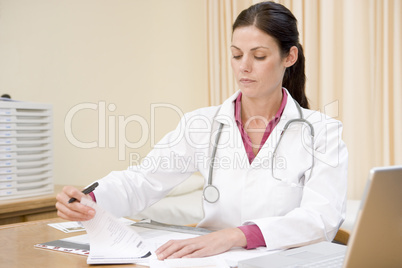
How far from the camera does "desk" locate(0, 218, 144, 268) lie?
3.28 ft

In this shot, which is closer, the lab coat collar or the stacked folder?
the lab coat collar

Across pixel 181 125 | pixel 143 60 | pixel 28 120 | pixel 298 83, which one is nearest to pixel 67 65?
pixel 143 60

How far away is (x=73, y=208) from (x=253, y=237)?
466 millimetres

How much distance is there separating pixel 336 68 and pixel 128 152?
4.50 ft

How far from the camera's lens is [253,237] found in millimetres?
1133

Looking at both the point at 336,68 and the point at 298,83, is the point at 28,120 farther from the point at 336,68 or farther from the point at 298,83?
the point at 336,68

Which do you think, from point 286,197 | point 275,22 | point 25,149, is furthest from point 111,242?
point 25,149

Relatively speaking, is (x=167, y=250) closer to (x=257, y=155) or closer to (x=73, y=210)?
(x=73, y=210)

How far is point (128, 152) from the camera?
294 cm

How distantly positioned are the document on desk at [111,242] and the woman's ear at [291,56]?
0.77 metres

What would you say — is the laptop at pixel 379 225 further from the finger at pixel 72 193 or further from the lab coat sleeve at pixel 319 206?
the finger at pixel 72 193

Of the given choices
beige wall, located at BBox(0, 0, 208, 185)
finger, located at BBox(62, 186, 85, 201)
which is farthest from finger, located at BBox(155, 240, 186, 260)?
beige wall, located at BBox(0, 0, 208, 185)

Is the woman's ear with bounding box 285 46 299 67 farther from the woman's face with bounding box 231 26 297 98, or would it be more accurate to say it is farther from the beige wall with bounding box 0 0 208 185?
the beige wall with bounding box 0 0 208 185

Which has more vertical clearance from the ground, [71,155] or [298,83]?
[298,83]
